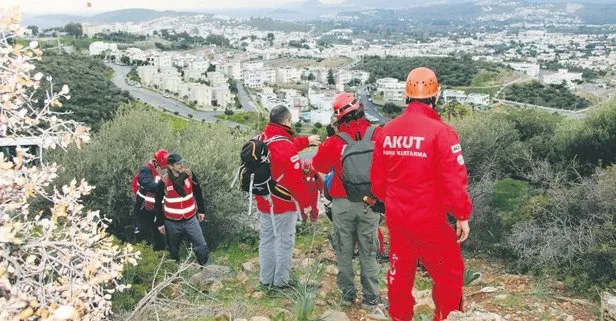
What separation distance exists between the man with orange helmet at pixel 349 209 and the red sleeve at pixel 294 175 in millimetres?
243

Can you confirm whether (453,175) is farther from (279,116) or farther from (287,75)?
(287,75)

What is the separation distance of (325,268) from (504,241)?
2300mm

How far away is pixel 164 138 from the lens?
1099 centimetres

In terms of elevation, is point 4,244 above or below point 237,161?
above

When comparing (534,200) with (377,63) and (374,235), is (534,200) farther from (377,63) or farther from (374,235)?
(377,63)

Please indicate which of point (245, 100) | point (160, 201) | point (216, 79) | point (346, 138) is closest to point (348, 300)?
point (346, 138)

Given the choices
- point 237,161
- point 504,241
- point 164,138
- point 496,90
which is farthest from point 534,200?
point 496,90

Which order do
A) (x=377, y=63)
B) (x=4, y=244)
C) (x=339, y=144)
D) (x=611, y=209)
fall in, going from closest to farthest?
(x=4, y=244) → (x=339, y=144) → (x=611, y=209) → (x=377, y=63)

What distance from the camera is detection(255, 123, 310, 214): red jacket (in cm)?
529

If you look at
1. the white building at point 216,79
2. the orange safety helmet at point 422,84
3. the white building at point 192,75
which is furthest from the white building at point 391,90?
the orange safety helmet at point 422,84

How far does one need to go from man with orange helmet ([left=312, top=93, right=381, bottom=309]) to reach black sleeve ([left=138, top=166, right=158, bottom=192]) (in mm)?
2566

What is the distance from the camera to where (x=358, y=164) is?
4.89 meters

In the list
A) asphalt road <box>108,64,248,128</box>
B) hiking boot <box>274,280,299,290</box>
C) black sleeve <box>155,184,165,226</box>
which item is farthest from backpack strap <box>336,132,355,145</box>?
asphalt road <box>108,64,248,128</box>

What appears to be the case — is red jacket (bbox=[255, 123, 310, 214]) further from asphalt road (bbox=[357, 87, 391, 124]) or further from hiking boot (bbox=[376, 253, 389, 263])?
hiking boot (bbox=[376, 253, 389, 263])
